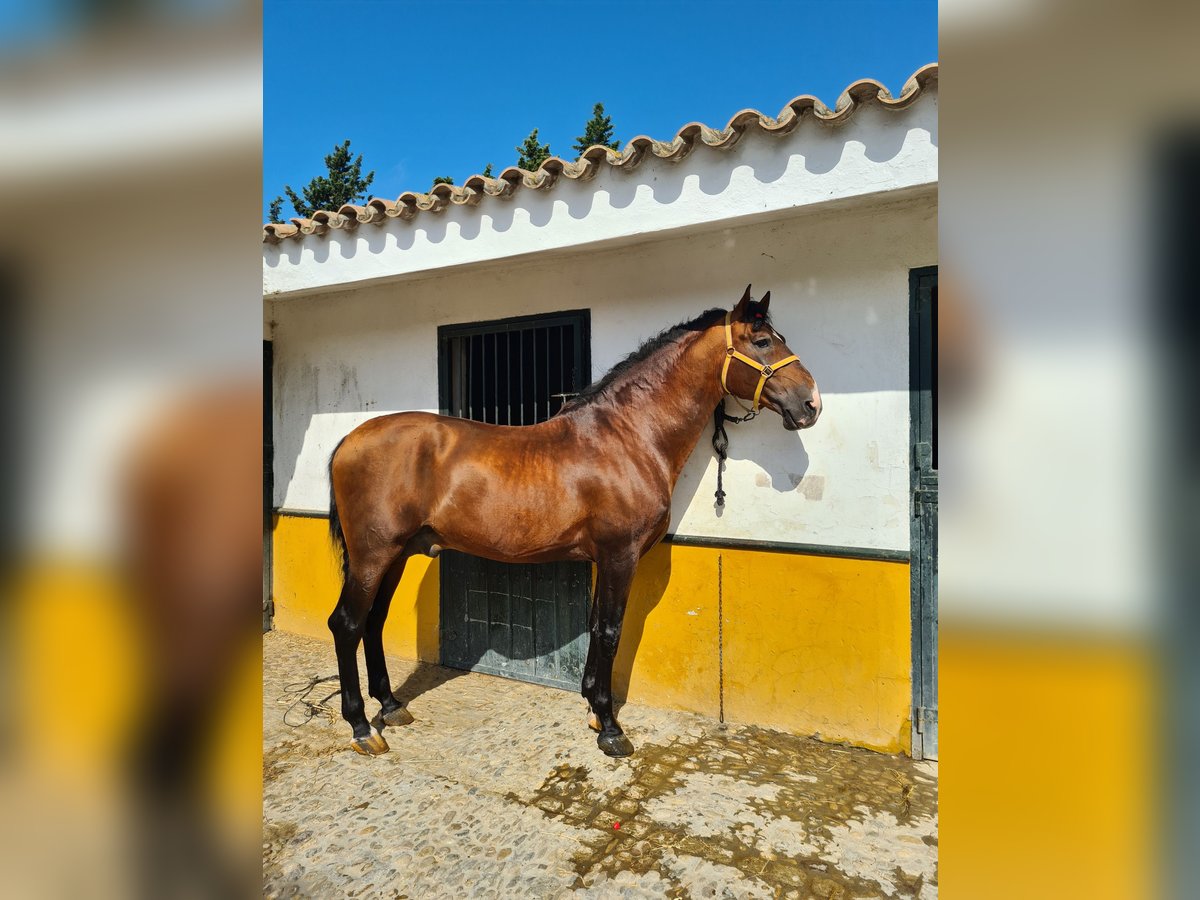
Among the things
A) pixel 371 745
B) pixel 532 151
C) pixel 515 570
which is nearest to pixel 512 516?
pixel 515 570

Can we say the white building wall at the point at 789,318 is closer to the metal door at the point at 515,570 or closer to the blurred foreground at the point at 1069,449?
the metal door at the point at 515,570

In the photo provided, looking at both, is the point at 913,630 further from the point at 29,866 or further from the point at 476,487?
the point at 29,866

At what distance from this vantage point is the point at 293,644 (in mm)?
5184

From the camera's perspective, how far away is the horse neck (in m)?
3.51

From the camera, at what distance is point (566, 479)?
344 centimetres

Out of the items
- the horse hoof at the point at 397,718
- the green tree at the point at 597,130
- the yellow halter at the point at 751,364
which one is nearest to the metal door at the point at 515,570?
the horse hoof at the point at 397,718

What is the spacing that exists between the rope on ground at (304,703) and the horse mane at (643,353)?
2.39 meters

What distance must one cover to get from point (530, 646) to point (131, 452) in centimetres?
413

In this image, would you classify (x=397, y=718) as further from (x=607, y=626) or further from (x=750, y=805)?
(x=750, y=805)

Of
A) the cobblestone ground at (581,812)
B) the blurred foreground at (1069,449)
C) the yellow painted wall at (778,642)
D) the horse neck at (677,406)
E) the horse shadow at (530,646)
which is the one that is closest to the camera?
the blurred foreground at (1069,449)

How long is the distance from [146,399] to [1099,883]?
700 millimetres

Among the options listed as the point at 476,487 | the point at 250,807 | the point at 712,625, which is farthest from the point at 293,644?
the point at 250,807

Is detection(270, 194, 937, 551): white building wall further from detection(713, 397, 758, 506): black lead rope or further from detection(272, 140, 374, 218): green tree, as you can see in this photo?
detection(272, 140, 374, 218): green tree

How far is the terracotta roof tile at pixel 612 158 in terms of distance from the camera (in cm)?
274
